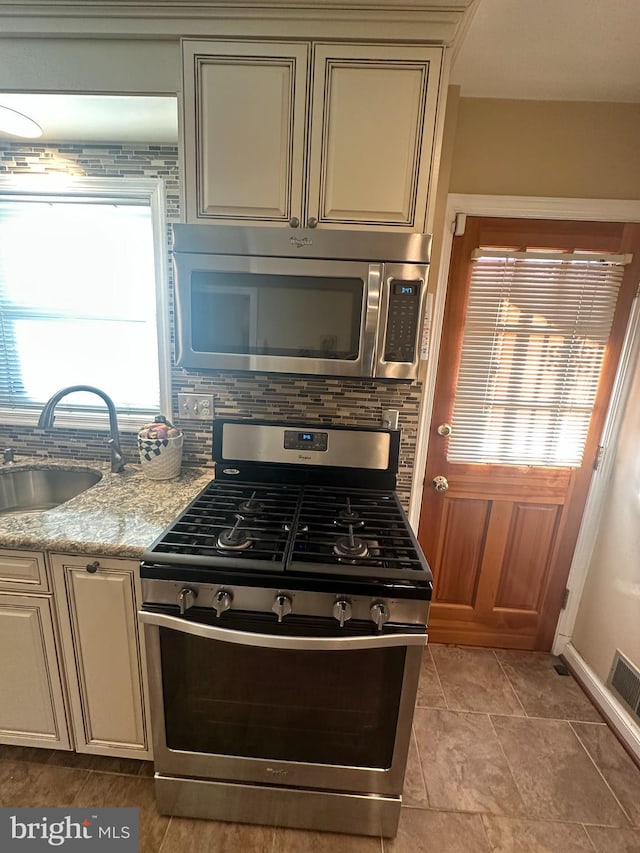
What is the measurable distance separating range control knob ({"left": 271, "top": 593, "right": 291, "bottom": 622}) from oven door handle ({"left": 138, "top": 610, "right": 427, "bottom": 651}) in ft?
0.25

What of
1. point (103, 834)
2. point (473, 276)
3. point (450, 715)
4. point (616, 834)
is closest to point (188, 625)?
point (103, 834)

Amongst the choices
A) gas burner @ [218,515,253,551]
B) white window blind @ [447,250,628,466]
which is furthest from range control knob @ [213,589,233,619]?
white window blind @ [447,250,628,466]

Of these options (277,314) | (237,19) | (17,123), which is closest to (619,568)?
(277,314)

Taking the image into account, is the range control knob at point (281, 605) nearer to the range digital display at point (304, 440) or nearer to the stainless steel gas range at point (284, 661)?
the stainless steel gas range at point (284, 661)

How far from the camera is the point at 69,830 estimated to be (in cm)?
123

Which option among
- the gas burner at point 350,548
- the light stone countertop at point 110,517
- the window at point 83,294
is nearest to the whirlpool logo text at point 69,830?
the light stone countertop at point 110,517

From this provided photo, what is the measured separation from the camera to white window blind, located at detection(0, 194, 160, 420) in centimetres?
172

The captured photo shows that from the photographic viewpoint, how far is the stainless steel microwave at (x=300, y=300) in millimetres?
1212

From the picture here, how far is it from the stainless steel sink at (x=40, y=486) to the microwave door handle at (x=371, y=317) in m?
1.27

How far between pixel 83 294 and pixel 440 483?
1.85 m

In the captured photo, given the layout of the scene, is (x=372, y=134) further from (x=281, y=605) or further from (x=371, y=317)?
(x=281, y=605)

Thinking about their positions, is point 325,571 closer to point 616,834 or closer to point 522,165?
point 616,834

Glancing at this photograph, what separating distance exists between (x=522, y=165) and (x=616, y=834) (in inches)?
96.0

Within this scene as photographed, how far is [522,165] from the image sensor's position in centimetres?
163
